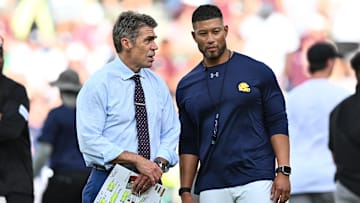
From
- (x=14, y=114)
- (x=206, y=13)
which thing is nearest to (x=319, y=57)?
(x=206, y=13)

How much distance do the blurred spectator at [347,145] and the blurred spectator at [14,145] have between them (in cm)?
250

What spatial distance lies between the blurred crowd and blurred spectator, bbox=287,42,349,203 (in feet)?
12.6

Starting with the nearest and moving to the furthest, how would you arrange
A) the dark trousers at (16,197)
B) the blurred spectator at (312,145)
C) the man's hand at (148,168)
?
the man's hand at (148,168), the dark trousers at (16,197), the blurred spectator at (312,145)

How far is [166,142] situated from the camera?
7.16 metres

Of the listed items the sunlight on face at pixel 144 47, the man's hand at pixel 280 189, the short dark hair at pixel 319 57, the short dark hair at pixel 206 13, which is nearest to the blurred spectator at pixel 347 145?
the short dark hair at pixel 319 57

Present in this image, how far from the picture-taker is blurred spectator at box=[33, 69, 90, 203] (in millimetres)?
10555

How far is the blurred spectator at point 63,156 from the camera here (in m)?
10.6

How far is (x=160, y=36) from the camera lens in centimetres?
1361

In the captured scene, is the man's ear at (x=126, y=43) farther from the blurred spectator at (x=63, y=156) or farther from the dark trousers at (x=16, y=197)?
the blurred spectator at (x=63, y=156)

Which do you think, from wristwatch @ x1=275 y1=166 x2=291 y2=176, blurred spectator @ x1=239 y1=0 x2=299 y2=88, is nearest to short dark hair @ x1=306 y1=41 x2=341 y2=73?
wristwatch @ x1=275 y1=166 x2=291 y2=176

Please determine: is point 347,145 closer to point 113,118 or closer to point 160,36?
point 113,118

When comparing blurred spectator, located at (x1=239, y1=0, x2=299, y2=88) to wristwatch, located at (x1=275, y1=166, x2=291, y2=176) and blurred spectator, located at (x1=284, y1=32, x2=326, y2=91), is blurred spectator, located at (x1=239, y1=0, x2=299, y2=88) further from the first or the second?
wristwatch, located at (x1=275, y1=166, x2=291, y2=176)

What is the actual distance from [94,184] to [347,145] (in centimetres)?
266

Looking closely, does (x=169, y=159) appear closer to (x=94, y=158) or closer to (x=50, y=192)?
(x=94, y=158)
